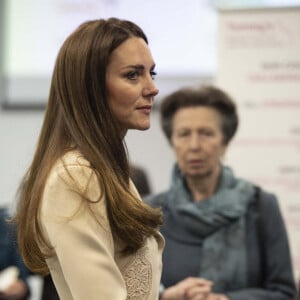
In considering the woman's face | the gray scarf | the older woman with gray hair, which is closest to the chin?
the woman's face

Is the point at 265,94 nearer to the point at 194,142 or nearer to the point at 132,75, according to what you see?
the point at 194,142

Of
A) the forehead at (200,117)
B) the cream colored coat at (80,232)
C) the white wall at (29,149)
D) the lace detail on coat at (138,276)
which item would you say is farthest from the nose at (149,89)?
the white wall at (29,149)

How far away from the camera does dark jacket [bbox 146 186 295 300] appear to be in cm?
253

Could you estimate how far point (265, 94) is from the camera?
4129mm

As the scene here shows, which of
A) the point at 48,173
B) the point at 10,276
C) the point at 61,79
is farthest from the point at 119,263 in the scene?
the point at 10,276

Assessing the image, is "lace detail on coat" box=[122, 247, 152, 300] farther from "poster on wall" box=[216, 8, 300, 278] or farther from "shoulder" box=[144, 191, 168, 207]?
"poster on wall" box=[216, 8, 300, 278]

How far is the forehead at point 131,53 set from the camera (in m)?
1.41

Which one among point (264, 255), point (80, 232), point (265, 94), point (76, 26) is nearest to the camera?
point (80, 232)

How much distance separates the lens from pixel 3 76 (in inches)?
201

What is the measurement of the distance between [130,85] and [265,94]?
2.81m

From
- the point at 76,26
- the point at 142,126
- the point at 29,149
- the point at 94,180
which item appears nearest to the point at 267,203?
the point at 142,126

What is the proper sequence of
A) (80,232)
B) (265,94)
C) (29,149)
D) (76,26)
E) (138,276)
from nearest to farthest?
(80,232) → (138,276) → (265,94) → (76,26) → (29,149)

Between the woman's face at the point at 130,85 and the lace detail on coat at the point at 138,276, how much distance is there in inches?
9.8

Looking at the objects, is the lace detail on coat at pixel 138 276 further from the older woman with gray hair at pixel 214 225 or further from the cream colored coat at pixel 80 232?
the older woman with gray hair at pixel 214 225
